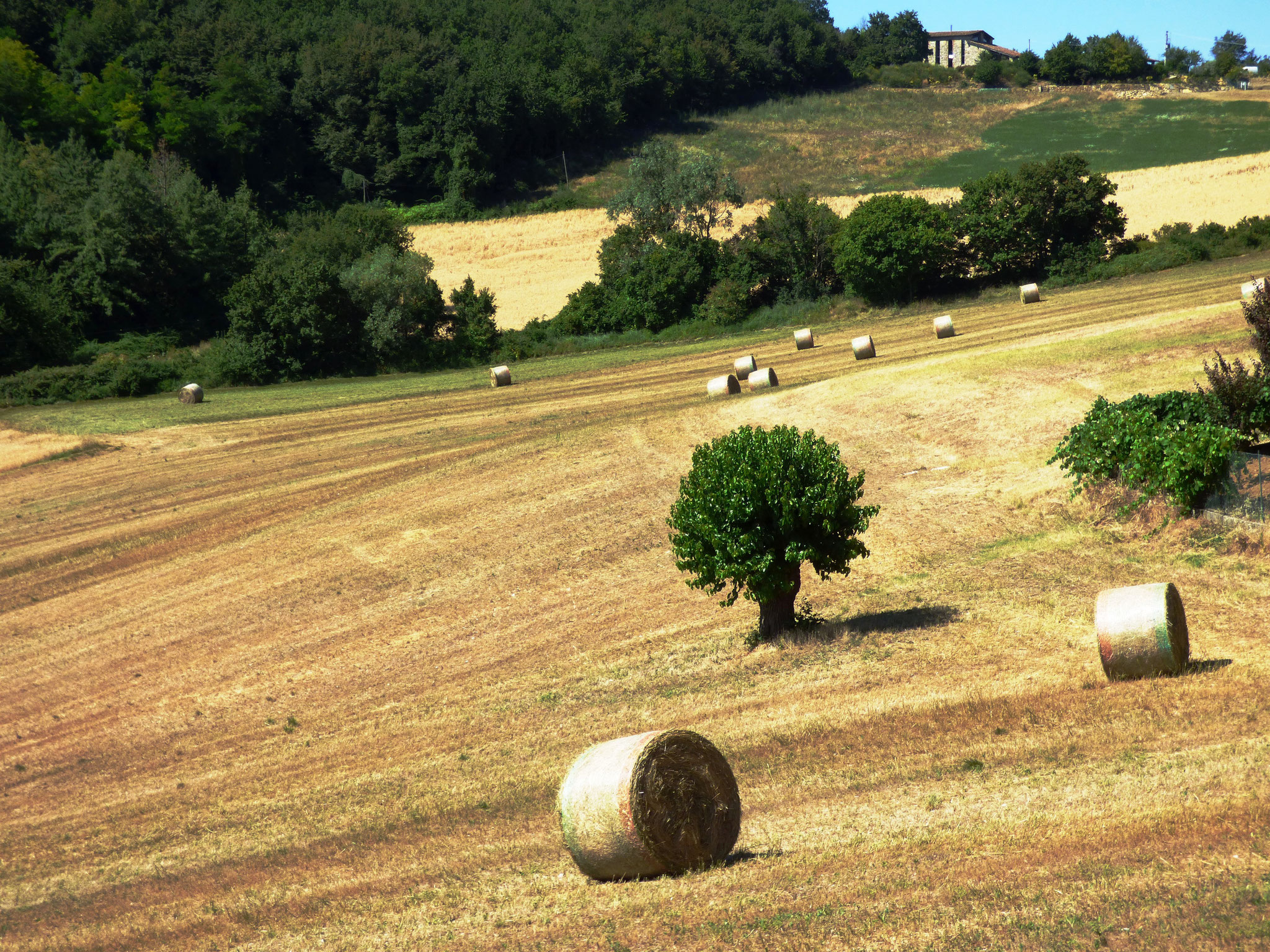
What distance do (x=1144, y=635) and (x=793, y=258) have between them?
55.5 m

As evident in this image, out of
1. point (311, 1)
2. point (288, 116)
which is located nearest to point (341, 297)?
point (288, 116)

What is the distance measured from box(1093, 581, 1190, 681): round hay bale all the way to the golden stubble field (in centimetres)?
5951

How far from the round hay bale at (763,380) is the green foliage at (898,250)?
2473 centimetres

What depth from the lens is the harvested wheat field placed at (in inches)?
352

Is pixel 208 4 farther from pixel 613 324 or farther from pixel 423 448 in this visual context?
pixel 423 448

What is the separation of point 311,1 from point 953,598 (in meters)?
151

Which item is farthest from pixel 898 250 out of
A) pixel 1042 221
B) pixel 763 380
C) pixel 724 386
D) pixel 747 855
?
pixel 747 855

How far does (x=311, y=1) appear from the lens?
14575 cm

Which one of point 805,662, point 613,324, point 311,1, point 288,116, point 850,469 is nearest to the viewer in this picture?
point 805,662

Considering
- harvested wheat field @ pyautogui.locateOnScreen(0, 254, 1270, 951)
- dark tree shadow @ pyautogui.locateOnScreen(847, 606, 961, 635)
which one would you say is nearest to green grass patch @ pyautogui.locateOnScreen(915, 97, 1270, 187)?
harvested wheat field @ pyautogui.locateOnScreen(0, 254, 1270, 951)

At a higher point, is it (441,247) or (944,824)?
(441,247)

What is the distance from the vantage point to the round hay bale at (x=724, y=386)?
36.8m

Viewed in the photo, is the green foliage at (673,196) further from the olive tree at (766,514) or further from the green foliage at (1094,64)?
the green foliage at (1094,64)

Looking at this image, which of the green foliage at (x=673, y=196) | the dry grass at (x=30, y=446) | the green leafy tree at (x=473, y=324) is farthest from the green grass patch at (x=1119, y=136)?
the dry grass at (x=30, y=446)
